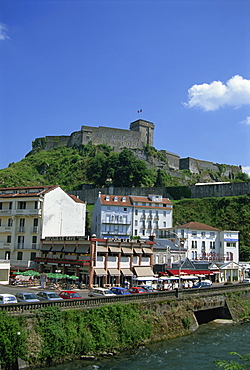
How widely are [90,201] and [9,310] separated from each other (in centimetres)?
8774

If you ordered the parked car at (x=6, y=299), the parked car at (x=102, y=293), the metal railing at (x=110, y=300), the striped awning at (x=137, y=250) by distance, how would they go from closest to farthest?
the metal railing at (x=110, y=300) → the parked car at (x=6, y=299) → the parked car at (x=102, y=293) → the striped awning at (x=137, y=250)

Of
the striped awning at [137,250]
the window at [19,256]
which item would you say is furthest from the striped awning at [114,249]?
the window at [19,256]

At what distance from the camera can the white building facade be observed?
2808 inches

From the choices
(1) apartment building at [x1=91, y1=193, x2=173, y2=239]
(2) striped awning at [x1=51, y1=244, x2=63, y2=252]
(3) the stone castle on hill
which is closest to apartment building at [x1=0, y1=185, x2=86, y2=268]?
(2) striped awning at [x1=51, y1=244, x2=63, y2=252]

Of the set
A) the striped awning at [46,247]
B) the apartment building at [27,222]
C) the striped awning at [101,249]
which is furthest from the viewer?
the apartment building at [27,222]

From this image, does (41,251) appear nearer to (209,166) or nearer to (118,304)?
(118,304)

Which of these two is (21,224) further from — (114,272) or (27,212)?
(114,272)

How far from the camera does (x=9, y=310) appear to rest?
873 inches

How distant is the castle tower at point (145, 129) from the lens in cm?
15829

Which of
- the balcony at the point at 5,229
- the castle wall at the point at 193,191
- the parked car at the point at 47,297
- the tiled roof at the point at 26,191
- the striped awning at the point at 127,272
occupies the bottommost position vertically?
the parked car at the point at 47,297

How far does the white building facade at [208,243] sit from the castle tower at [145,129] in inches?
3480

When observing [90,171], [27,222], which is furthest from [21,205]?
[90,171]

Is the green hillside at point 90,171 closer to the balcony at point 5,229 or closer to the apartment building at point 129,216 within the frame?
the apartment building at point 129,216

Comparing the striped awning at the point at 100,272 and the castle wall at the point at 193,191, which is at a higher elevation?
the castle wall at the point at 193,191
